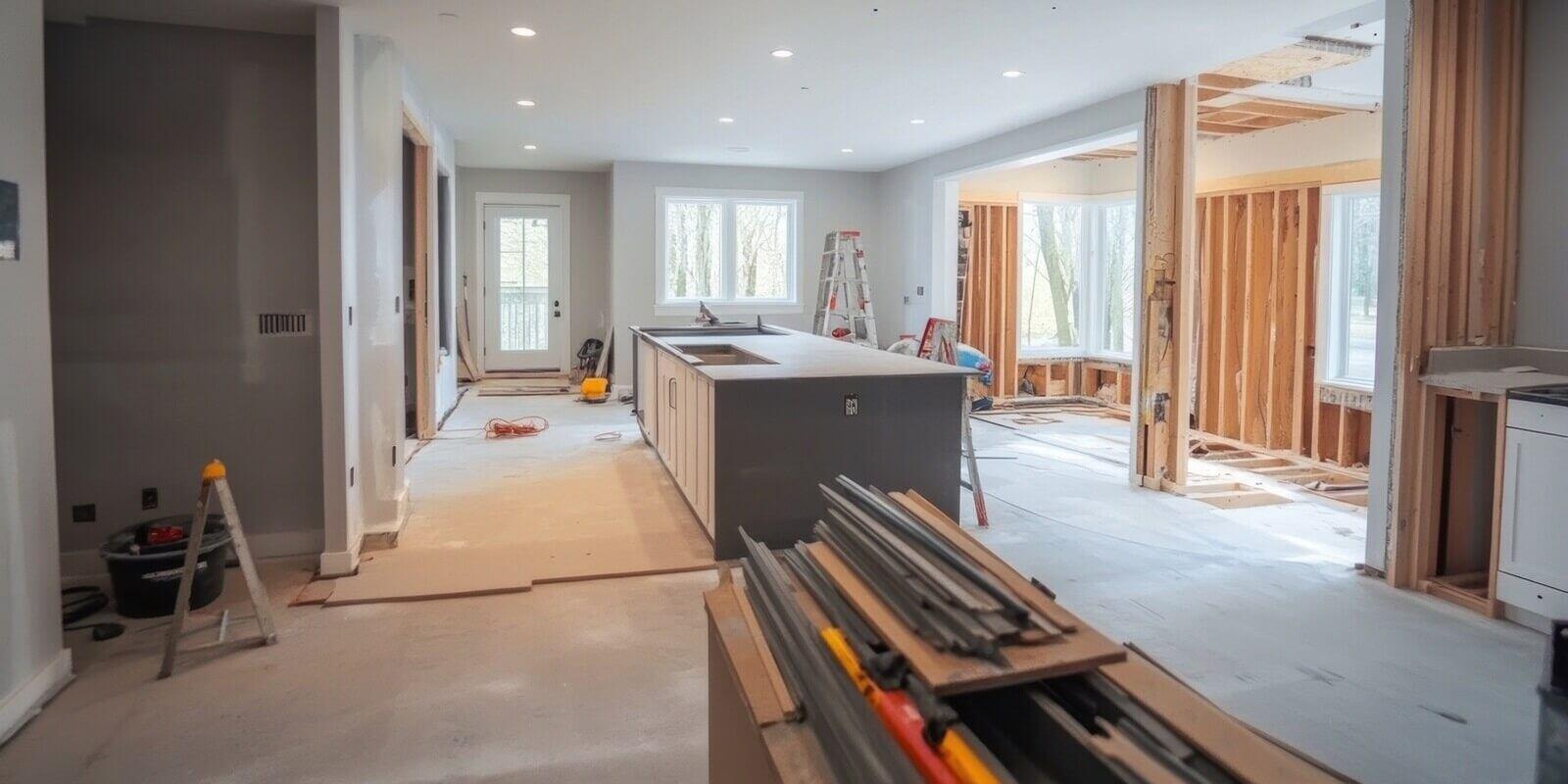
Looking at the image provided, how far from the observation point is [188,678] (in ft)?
10.1

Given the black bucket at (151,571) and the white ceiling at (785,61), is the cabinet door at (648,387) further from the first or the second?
the black bucket at (151,571)

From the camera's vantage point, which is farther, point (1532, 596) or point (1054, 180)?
point (1054, 180)

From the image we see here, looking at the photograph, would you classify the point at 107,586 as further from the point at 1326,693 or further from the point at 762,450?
the point at 1326,693

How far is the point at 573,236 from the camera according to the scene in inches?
458

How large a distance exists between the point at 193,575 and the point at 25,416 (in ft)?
2.56

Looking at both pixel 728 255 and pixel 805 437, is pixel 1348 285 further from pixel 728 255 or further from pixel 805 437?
pixel 728 255

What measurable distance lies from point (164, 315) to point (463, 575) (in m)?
1.78

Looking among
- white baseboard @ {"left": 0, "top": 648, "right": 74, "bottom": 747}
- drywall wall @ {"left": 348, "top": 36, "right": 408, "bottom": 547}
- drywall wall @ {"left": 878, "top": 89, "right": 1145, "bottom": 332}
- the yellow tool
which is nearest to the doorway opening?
the yellow tool

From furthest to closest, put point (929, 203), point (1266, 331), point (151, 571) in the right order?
point (929, 203) < point (1266, 331) < point (151, 571)

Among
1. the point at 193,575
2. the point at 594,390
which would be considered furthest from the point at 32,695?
the point at 594,390

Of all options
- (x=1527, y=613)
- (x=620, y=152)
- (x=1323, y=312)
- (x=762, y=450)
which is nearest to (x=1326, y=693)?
(x=1527, y=613)

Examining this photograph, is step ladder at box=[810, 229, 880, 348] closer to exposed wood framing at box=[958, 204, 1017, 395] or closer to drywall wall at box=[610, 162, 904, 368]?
drywall wall at box=[610, 162, 904, 368]

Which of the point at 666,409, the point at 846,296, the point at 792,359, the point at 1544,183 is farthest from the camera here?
the point at 846,296

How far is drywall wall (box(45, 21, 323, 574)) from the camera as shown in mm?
4023
